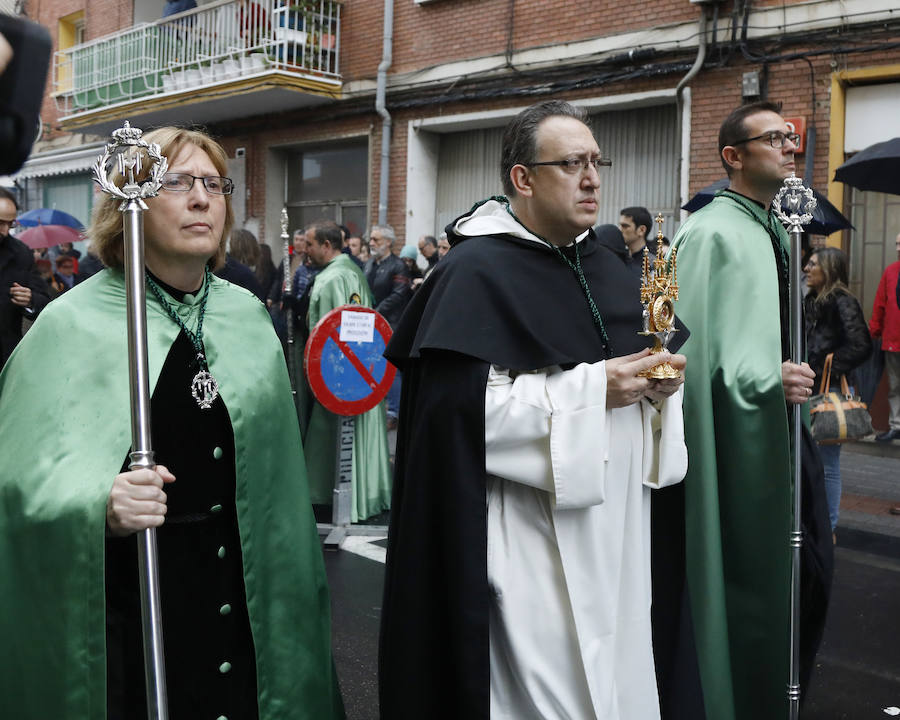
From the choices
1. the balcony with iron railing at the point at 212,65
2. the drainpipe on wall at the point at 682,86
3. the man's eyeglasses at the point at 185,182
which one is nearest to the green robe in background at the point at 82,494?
the man's eyeglasses at the point at 185,182

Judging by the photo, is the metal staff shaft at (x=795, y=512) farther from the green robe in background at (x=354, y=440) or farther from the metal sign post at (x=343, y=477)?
the green robe in background at (x=354, y=440)

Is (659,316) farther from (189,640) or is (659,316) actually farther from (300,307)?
(300,307)

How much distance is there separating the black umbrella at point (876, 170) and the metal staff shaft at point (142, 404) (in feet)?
20.4

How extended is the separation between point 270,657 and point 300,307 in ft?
16.6

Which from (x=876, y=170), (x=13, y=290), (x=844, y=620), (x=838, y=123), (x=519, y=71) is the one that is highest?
(x=519, y=71)

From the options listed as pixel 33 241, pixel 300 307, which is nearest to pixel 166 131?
pixel 300 307

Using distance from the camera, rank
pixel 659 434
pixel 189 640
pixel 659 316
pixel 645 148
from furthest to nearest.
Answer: pixel 645 148, pixel 659 434, pixel 659 316, pixel 189 640

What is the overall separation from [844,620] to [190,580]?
3.98 m

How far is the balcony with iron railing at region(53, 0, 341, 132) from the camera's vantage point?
51.6ft

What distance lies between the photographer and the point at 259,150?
58.1ft

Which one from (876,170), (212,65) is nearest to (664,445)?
(876,170)

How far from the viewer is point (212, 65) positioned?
16938 millimetres

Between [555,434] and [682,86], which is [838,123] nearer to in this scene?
[682,86]

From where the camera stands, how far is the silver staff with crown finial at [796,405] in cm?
357
